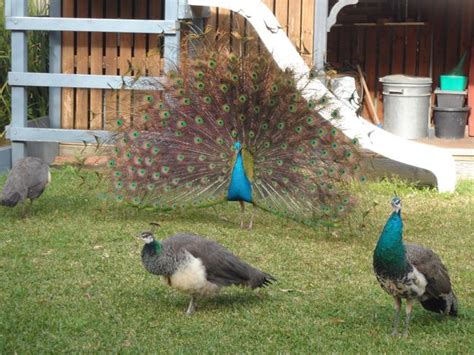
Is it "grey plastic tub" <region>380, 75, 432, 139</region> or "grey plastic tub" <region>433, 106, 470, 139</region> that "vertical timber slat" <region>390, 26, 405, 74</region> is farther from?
"grey plastic tub" <region>433, 106, 470, 139</region>

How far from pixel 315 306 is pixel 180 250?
135 centimetres

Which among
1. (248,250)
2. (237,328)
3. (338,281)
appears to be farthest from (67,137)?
(237,328)

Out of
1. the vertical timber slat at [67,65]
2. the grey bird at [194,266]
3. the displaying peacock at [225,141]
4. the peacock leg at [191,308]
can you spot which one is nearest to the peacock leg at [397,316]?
the grey bird at [194,266]

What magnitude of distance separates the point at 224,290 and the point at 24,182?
316 cm

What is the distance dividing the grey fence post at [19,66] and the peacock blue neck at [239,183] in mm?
4598

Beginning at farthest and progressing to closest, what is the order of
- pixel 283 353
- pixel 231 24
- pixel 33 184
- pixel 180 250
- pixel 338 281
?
pixel 231 24, pixel 33 184, pixel 338 281, pixel 180 250, pixel 283 353

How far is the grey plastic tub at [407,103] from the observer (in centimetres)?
1559

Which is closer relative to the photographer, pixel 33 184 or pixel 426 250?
pixel 426 250

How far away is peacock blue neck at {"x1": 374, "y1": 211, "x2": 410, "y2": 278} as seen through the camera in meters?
6.90

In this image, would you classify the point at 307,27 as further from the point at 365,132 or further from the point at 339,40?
the point at 339,40

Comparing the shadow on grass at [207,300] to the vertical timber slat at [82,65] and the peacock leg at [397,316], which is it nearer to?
the peacock leg at [397,316]

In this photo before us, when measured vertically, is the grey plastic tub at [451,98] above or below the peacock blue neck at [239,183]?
above

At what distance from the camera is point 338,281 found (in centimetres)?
909

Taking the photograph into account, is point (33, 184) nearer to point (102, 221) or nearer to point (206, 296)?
point (102, 221)
